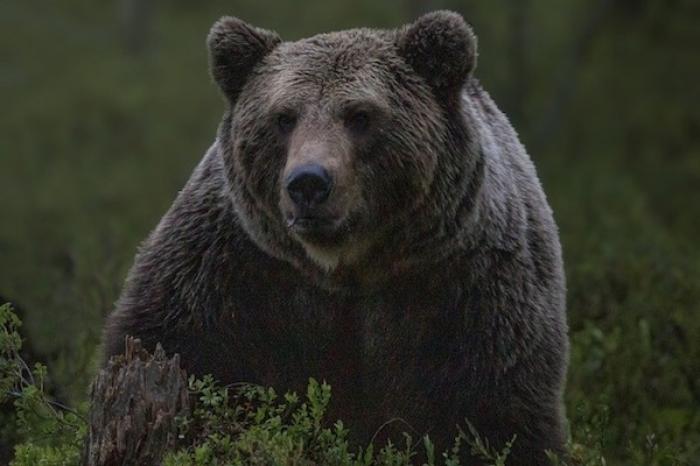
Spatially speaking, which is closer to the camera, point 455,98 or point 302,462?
point 302,462

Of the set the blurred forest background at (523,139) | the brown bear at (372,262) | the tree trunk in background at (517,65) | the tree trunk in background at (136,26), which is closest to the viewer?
the brown bear at (372,262)

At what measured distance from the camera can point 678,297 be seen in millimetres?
8500

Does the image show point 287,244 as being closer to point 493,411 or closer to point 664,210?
point 493,411

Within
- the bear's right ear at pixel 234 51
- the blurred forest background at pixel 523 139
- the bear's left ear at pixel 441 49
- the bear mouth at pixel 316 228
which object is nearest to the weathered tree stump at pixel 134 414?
the bear mouth at pixel 316 228

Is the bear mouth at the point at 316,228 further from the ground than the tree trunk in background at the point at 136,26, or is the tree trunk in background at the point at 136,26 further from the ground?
the bear mouth at the point at 316,228

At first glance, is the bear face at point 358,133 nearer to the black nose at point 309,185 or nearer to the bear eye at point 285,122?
the bear eye at point 285,122

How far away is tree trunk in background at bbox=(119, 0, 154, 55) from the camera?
85.7ft

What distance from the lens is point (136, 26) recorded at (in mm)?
26188

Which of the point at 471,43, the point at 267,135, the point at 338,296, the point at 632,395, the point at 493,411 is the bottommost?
the point at 632,395

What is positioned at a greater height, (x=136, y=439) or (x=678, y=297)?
(x=136, y=439)

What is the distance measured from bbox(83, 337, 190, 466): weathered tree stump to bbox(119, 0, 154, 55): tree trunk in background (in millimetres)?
21875

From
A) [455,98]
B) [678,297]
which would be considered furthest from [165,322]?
[678,297]

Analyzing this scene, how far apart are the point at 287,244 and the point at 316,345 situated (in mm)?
472

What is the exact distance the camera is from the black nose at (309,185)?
4891mm
